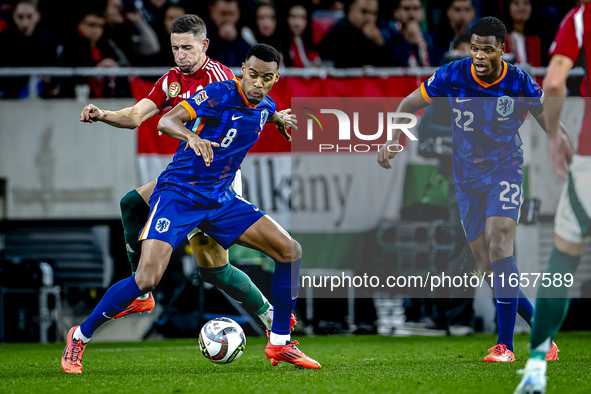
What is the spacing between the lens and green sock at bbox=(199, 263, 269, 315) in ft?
16.5

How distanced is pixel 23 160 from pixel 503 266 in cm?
561

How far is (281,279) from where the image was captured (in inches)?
185

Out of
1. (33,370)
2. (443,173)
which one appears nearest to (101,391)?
(33,370)

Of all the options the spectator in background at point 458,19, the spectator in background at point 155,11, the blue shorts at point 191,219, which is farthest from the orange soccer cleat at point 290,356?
the spectator in background at point 155,11

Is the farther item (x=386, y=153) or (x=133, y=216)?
(x=386, y=153)

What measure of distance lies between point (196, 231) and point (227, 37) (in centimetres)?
390

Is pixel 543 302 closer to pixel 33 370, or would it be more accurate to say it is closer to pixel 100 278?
pixel 33 370

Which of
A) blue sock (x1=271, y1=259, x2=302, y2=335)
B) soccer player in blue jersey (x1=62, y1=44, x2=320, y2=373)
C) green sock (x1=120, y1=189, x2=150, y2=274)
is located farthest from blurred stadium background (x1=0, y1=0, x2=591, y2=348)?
soccer player in blue jersey (x1=62, y1=44, x2=320, y2=373)

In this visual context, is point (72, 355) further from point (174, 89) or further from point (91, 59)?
point (91, 59)

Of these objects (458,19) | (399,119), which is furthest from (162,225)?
(458,19)

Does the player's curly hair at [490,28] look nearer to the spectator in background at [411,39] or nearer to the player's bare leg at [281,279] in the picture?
the player's bare leg at [281,279]

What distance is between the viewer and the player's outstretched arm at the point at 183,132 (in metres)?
4.11

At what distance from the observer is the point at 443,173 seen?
611 centimetres

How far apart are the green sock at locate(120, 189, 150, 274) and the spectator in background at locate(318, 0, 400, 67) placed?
4.11 m
